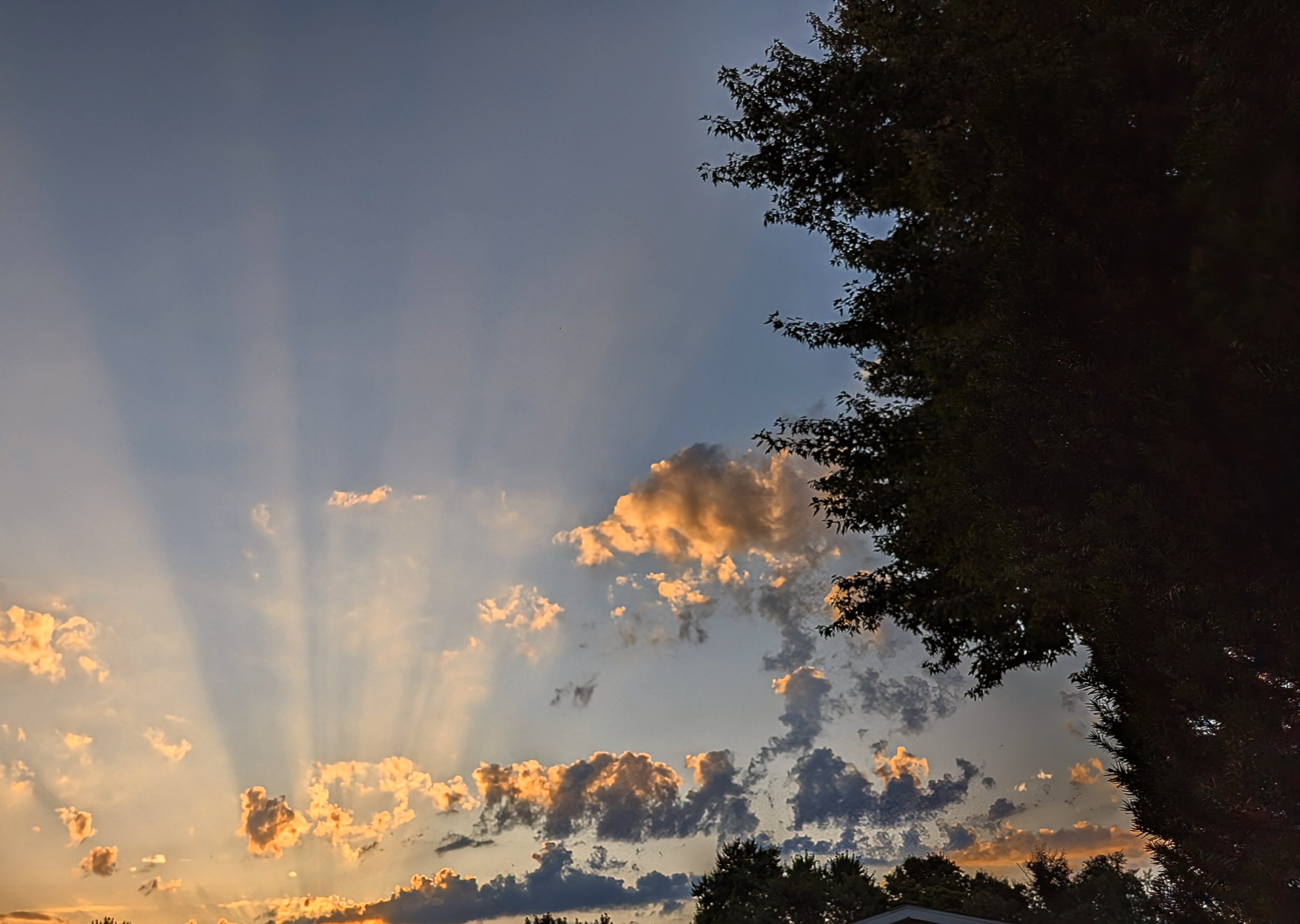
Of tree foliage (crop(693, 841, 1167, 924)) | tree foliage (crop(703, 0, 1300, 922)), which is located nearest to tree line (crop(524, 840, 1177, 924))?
tree foliage (crop(693, 841, 1167, 924))

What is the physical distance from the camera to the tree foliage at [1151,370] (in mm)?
7203

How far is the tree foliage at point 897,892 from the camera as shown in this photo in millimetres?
53969

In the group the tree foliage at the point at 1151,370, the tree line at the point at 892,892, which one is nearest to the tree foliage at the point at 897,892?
the tree line at the point at 892,892

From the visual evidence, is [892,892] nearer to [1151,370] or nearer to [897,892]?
[897,892]

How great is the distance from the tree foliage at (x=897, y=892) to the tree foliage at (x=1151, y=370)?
48704 millimetres

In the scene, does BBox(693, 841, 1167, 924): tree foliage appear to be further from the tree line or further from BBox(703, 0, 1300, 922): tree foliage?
BBox(703, 0, 1300, 922): tree foliage

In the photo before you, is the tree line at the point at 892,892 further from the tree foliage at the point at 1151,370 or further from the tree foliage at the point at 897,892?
the tree foliage at the point at 1151,370

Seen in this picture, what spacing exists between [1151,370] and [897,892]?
204 ft

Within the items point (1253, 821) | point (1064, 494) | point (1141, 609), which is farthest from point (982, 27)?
point (1253, 821)

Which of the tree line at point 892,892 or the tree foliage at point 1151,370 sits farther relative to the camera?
the tree line at point 892,892

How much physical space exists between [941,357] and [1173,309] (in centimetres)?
350

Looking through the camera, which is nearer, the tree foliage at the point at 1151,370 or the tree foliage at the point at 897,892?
the tree foliage at the point at 1151,370

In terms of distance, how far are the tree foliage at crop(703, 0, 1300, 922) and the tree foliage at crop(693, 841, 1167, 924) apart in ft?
160

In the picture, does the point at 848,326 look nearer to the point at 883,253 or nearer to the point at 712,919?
the point at 883,253
